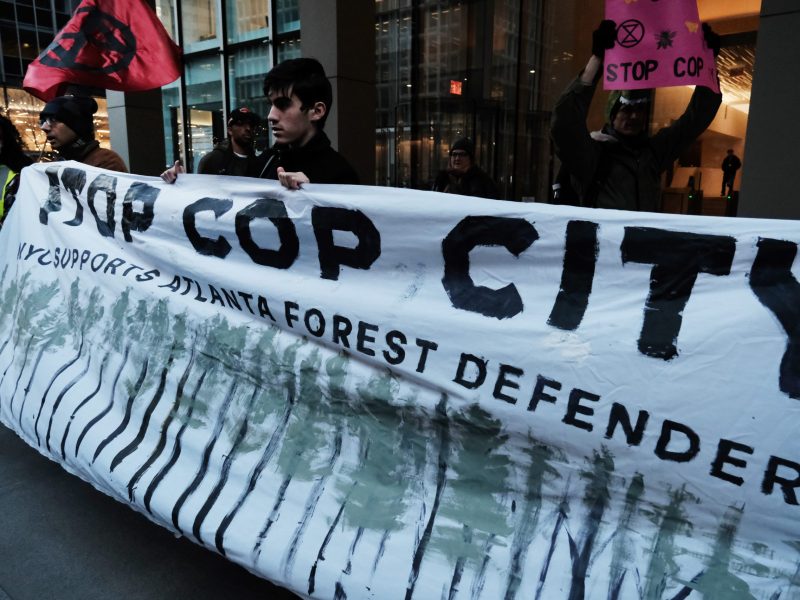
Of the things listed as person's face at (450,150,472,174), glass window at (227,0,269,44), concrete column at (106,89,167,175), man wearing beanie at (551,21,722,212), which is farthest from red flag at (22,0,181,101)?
glass window at (227,0,269,44)

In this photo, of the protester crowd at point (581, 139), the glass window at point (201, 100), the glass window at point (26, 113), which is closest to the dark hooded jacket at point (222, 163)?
the protester crowd at point (581, 139)

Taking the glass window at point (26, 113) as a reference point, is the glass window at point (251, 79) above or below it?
below

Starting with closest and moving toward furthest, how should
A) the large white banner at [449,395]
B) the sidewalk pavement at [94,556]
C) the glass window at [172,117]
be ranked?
the large white banner at [449,395] → the sidewalk pavement at [94,556] → the glass window at [172,117]

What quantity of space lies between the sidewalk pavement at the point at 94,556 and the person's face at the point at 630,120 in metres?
2.61

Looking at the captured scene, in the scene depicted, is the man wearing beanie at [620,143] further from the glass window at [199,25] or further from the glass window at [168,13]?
the glass window at [168,13]

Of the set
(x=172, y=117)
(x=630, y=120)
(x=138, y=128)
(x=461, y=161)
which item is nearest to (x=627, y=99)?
(x=630, y=120)

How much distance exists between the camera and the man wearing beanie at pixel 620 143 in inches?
109

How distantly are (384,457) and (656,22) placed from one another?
7.46 ft

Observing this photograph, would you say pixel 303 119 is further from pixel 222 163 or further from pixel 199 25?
pixel 199 25

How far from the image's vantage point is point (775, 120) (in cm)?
437

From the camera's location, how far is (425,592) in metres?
1.68

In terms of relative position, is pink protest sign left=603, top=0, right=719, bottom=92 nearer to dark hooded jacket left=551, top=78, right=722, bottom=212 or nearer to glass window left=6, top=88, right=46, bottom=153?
dark hooded jacket left=551, top=78, right=722, bottom=212

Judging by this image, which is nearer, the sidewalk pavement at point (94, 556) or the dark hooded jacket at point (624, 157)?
the sidewalk pavement at point (94, 556)

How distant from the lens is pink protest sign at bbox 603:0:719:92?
8.63 ft
